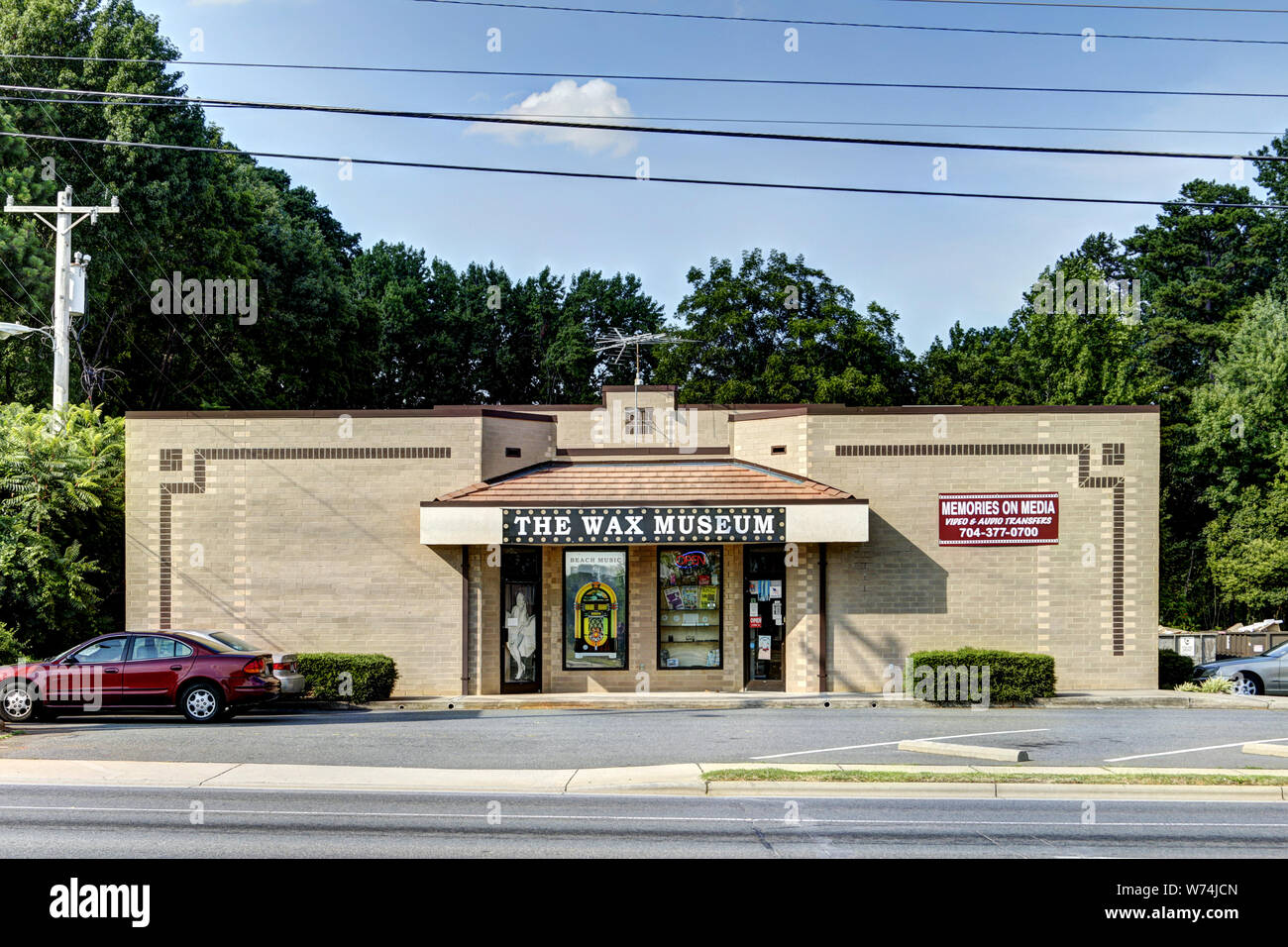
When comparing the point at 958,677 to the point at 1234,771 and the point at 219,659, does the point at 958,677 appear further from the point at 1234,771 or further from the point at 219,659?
the point at 219,659

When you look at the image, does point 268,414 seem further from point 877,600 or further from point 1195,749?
point 1195,749

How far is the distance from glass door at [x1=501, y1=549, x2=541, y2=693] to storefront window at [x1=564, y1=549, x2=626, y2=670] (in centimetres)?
67

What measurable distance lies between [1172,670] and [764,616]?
9628 mm

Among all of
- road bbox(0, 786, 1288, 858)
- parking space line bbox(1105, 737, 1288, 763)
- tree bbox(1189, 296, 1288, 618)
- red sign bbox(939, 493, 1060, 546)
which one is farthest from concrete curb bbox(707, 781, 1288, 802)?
tree bbox(1189, 296, 1288, 618)

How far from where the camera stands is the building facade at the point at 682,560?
2494 centimetres

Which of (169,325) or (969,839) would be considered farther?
(169,325)

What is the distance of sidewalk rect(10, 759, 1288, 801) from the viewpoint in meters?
13.7

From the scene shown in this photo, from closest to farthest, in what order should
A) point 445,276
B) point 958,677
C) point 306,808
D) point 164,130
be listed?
point 306,808, point 958,677, point 164,130, point 445,276

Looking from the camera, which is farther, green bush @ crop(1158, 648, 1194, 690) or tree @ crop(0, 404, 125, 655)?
green bush @ crop(1158, 648, 1194, 690)

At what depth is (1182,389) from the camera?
2355 inches

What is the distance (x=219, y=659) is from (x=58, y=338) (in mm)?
11403

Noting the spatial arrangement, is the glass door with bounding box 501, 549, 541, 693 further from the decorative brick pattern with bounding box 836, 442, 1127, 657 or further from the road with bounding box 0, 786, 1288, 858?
the road with bounding box 0, 786, 1288, 858

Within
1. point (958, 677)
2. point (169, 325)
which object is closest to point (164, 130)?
point (169, 325)

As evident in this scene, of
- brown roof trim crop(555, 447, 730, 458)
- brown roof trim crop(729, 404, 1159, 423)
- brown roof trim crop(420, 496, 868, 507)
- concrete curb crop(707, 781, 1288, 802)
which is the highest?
brown roof trim crop(729, 404, 1159, 423)
